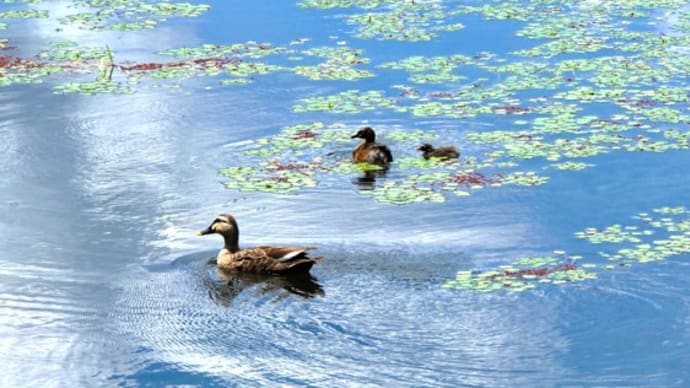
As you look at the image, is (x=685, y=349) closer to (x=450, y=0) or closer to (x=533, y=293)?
(x=533, y=293)

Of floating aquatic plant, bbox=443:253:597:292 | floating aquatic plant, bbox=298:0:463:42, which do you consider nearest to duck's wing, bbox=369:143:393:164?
floating aquatic plant, bbox=443:253:597:292

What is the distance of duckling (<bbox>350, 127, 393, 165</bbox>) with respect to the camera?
45.5 ft

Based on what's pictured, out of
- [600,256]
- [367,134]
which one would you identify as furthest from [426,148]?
[600,256]

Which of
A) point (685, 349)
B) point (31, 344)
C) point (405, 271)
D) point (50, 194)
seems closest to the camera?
point (685, 349)

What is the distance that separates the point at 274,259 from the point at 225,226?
0.66m

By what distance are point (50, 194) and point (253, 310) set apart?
147 inches

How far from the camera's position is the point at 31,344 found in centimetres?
1031

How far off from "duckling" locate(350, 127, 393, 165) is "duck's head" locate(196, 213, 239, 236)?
2.35 metres

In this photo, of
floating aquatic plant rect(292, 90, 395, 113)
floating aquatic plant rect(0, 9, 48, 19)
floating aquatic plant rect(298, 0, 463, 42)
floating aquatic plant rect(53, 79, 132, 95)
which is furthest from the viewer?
floating aquatic plant rect(0, 9, 48, 19)

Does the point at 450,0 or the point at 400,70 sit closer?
the point at 400,70

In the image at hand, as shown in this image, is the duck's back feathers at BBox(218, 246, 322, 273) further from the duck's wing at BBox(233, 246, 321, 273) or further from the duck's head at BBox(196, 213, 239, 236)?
the duck's head at BBox(196, 213, 239, 236)

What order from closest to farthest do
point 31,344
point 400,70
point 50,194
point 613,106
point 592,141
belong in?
point 31,344
point 50,194
point 592,141
point 613,106
point 400,70

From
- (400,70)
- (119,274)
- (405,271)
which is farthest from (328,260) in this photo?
(400,70)

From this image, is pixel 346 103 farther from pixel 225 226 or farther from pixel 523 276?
pixel 523 276
